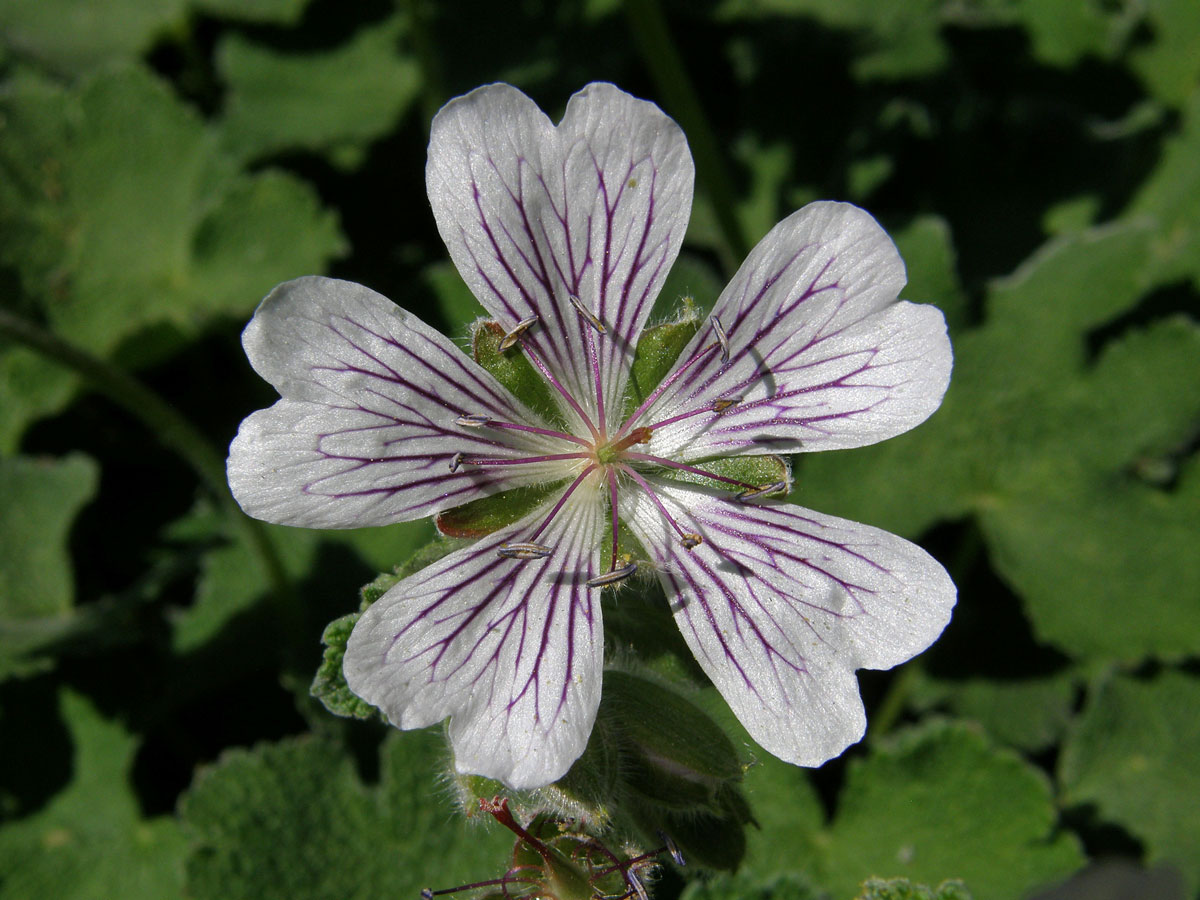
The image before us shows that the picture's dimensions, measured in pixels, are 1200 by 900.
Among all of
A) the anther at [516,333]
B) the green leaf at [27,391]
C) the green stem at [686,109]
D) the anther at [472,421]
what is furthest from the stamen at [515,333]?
the green leaf at [27,391]

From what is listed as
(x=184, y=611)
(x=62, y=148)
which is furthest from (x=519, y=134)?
(x=62, y=148)

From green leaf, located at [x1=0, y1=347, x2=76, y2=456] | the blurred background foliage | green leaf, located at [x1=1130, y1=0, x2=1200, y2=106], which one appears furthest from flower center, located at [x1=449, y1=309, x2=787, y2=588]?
green leaf, located at [x1=1130, y1=0, x2=1200, y2=106]

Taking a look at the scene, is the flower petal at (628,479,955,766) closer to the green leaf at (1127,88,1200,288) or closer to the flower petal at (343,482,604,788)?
the flower petal at (343,482,604,788)

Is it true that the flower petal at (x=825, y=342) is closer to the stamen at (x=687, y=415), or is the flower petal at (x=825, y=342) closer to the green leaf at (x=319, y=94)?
the stamen at (x=687, y=415)

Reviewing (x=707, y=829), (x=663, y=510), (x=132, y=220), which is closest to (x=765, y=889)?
(x=707, y=829)

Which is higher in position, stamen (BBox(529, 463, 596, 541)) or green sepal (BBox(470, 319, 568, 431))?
green sepal (BBox(470, 319, 568, 431))

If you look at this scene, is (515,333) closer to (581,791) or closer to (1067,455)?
(581,791)

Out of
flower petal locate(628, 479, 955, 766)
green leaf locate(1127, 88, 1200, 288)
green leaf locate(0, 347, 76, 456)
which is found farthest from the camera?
green leaf locate(1127, 88, 1200, 288)
